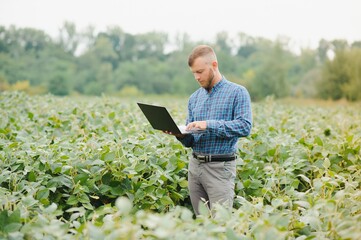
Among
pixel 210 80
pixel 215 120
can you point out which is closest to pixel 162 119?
pixel 215 120

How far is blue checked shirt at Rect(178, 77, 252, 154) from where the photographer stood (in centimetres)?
297

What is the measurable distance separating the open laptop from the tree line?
33536 mm

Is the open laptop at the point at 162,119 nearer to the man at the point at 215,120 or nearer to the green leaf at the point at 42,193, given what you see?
the man at the point at 215,120

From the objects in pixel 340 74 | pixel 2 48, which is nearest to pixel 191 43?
pixel 2 48

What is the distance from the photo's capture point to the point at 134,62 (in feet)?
208

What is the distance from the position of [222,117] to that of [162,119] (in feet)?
1.56

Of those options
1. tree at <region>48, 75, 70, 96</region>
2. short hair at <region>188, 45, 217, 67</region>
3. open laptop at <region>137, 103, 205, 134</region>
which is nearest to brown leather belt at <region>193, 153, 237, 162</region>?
open laptop at <region>137, 103, 205, 134</region>

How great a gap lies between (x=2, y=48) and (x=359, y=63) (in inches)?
1543

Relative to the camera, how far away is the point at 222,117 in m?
3.16

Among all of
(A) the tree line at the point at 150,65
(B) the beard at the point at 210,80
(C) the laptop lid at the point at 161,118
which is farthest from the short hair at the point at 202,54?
(A) the tree line at the point at 150,65

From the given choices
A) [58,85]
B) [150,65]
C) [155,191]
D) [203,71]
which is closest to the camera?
[203,71]

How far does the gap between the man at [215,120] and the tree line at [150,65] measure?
3328cm

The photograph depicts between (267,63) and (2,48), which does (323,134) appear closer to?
(267,63)

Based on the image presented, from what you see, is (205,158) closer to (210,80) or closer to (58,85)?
(210,80)
